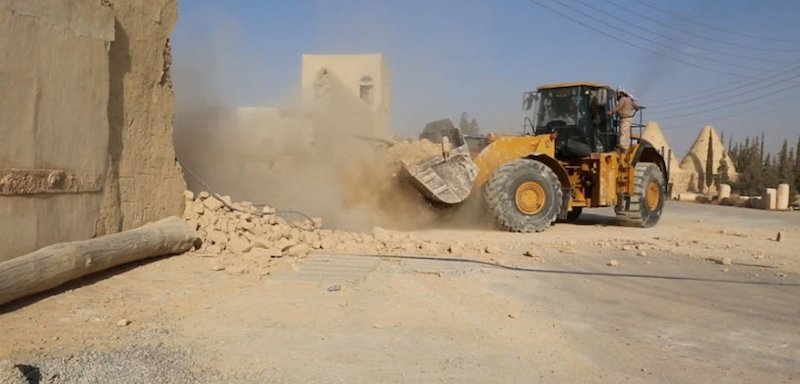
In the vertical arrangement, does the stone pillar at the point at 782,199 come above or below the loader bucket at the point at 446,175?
below

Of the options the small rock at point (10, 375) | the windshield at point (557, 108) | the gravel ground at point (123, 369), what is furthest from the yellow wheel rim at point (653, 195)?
the small rock at point (10, 375)

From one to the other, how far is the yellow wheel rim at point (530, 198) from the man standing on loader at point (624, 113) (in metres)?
2.52

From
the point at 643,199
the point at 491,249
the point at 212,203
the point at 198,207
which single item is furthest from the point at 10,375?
the point at 643,199

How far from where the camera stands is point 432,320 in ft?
18.0

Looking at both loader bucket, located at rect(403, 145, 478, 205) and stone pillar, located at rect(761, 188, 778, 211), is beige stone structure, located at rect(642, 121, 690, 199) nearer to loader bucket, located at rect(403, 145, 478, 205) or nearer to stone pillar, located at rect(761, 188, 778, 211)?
stone pillar, located at rect(761, 188, 778, 211)

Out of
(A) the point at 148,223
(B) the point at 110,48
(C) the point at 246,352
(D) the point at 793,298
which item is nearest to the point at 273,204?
(A) the point at 148,223

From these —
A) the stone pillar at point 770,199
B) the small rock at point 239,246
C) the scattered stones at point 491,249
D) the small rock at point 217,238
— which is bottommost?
the scattered stones at point 491,249

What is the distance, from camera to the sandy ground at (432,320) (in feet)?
14.1

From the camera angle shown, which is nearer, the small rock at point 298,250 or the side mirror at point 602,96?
the small rock at point 298,250

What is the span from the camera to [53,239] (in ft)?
17.9

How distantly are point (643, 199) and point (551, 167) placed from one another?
2.32 metres

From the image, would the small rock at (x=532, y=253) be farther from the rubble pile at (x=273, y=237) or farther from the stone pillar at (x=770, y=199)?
the stone pillar at (x=770, y=199)

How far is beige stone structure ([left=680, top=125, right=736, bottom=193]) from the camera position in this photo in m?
41.6

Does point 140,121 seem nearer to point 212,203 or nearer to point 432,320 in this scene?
point 212,203
